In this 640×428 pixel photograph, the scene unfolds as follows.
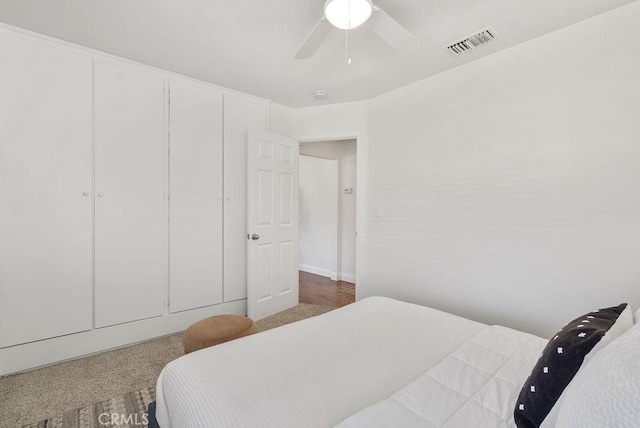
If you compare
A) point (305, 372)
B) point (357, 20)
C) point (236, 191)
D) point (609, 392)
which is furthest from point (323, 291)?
point (609, 392)

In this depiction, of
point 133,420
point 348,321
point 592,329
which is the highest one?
point 592,329

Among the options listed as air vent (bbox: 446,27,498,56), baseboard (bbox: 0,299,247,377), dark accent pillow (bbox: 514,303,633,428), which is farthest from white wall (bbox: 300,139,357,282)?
dark accent pillow (bbox: 514,303,633,428)

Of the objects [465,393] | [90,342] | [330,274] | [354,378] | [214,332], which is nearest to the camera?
[465,393]

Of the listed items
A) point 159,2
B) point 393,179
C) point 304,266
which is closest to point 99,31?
point 159,2

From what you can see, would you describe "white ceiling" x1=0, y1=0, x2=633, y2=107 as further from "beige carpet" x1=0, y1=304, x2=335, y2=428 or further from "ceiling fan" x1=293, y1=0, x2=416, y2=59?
"beige carpet" x1=0, y1=304, x2=335, y2=428

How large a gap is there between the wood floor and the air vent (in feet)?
9.72

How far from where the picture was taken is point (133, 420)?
5.40 feet

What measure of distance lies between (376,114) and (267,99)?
49.9 inches

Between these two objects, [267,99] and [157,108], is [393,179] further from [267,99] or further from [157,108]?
[157,108]

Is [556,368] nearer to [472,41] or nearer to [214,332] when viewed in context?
[214,332]

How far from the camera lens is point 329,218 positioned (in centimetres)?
523

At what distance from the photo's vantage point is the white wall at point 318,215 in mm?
5152

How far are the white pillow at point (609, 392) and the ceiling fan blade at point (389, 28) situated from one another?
1.58 m

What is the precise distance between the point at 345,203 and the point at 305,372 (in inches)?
157
